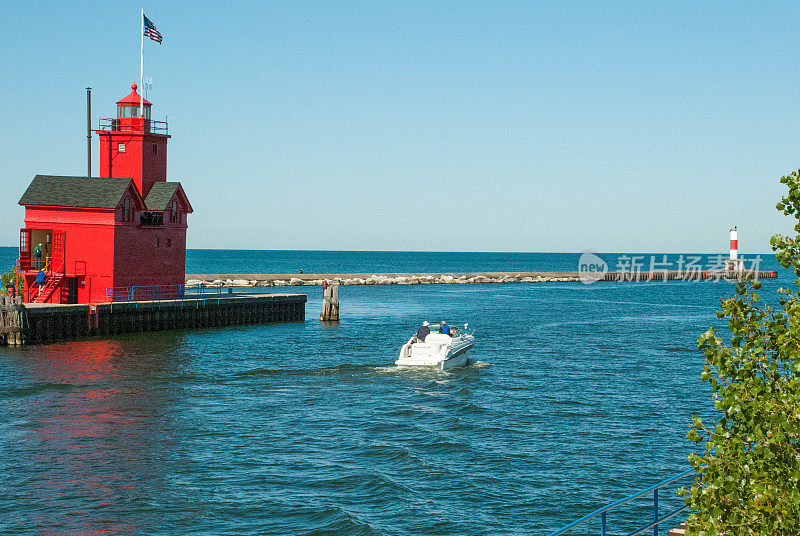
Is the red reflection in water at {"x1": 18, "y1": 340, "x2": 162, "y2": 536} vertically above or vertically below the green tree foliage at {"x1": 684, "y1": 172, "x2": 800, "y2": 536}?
below

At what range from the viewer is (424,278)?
139875mm

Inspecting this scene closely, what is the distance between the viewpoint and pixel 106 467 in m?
21.6

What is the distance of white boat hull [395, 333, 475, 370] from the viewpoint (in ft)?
122

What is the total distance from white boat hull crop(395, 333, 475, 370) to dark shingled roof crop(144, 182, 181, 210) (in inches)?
953

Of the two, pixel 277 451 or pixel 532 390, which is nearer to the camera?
pixel 277 451

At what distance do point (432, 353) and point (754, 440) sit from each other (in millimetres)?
30508

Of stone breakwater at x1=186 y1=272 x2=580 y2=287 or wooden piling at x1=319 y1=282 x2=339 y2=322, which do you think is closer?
wooden piling at x1=319 y1=282 x2=339 y2=322

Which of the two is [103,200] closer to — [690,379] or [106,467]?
[106,467]

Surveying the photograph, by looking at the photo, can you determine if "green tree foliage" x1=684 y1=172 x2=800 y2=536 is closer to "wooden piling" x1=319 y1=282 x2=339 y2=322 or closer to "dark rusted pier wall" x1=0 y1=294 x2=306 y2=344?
"dark rusted pier wall" x1=0 y1=294 x2=306 y2=344

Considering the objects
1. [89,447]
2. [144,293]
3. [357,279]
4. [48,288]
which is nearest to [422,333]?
[89,447]

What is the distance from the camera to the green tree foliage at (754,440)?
6.74 metres

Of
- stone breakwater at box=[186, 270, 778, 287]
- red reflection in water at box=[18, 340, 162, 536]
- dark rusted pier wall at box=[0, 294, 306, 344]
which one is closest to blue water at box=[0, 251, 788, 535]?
red reflection in water at box=[18, 340, 162, 536]

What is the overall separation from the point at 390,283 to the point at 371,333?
75.4 metres

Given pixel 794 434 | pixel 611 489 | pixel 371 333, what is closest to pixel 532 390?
pixel 611 489
